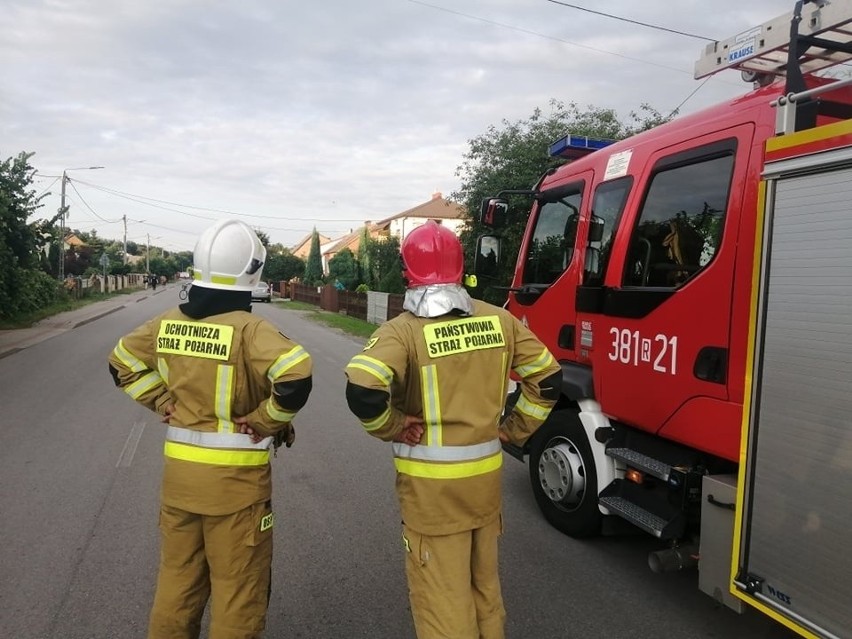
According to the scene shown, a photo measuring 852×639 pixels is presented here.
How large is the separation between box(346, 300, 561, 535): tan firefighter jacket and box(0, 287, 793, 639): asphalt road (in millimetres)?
1118

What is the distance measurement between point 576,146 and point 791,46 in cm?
203

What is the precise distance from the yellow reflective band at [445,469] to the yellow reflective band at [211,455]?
0.59 metres

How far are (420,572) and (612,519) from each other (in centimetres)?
211

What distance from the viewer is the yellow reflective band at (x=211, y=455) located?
7.75ft

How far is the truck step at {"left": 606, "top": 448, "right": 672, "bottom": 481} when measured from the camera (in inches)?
129

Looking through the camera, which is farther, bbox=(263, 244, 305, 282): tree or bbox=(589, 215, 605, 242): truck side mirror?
bbox=(263, 244, 305, 282): tree

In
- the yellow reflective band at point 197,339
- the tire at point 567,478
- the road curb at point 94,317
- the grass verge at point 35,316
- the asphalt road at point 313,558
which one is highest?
the yellow reflective band at point 197,339

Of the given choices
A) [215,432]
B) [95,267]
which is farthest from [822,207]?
[95,267]

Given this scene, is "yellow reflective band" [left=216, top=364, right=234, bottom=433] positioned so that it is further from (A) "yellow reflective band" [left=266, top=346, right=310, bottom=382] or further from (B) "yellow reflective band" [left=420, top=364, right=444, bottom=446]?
(B) "yellow reflective band" [left=420, top=364, right=444, bottom=446]

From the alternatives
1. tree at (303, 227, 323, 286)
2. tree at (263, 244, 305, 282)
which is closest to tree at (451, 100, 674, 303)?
tree at (303, 227, 323, 286)

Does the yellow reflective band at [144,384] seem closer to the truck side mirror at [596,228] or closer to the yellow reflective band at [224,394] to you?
the yellow reflective band at [224,394]

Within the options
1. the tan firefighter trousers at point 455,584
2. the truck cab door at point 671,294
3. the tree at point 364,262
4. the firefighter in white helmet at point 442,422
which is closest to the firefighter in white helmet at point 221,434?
the firefighter in white helmet at point 442,422

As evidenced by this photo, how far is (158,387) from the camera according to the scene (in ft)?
8.61

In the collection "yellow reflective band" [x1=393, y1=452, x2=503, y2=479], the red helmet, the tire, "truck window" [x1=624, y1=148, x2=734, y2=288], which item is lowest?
the tire
